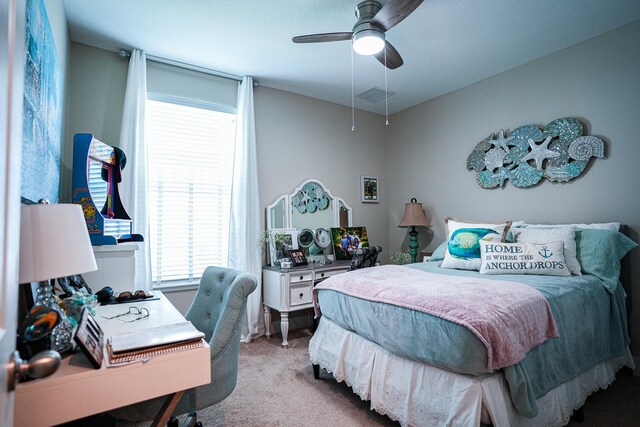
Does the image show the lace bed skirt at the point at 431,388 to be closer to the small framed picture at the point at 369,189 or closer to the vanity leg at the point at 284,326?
the vanity leg at the point at 284,326

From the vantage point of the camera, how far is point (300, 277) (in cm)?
331

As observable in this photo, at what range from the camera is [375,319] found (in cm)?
198

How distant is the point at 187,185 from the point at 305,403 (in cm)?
220

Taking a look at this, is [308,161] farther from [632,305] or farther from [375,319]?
[632,305]

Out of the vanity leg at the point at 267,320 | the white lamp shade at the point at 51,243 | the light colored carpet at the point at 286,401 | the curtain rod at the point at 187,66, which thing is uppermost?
the curtain rod at the point at 187,66

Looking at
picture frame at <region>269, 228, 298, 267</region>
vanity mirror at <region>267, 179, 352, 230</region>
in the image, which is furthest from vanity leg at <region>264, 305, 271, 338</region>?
vanity mirror at <region>267, 179, 352, 230</region>

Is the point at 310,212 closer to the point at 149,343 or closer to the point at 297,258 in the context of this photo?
the point at 297,258

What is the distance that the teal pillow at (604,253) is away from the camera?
233 centimetres

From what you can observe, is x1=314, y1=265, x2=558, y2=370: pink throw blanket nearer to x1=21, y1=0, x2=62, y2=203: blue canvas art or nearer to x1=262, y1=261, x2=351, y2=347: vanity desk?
x1=262, y1=261, x2=351, y2=347: vanity desk

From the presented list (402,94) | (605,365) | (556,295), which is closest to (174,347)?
(556,295)

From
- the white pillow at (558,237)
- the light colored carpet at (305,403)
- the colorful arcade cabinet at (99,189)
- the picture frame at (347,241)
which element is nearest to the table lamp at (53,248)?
the colorful arcade cabinet at (99,189)

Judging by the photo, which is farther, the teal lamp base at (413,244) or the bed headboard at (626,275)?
the teal lamp base at (413,244)

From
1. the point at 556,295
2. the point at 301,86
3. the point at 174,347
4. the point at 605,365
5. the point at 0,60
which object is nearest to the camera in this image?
the point at 0,60

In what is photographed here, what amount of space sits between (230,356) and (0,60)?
4.52ft
